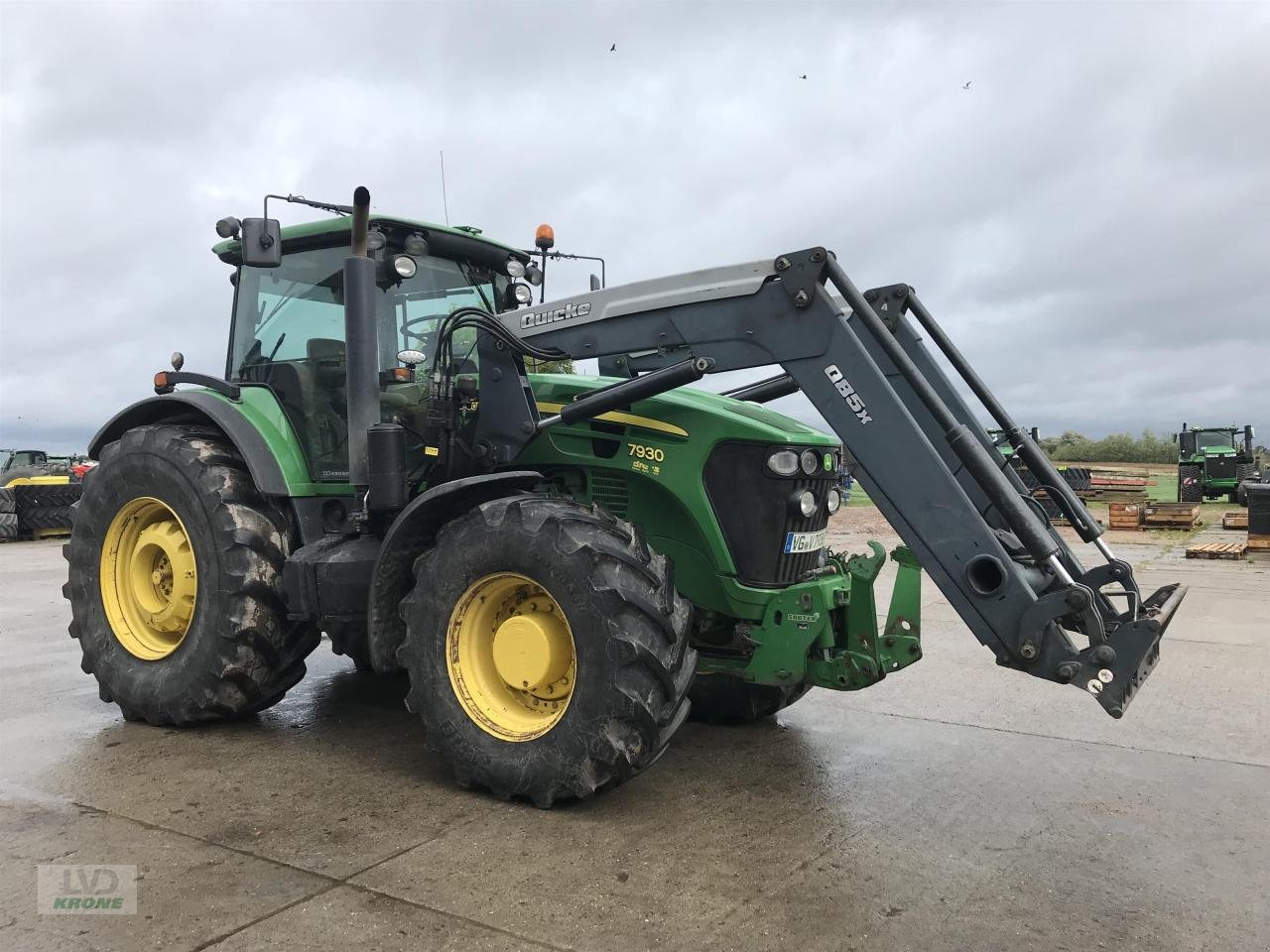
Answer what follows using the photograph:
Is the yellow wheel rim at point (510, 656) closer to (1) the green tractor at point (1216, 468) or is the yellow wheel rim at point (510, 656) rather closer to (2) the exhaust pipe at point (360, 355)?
(2) the exhaust pipe at point (360, 355)

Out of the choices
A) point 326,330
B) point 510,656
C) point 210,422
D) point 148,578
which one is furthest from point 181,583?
point 510,656

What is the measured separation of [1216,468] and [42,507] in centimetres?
2907

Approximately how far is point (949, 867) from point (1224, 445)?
29057 mm

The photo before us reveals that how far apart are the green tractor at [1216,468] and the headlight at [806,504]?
2570 centimetres

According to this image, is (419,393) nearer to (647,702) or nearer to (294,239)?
(294,239)

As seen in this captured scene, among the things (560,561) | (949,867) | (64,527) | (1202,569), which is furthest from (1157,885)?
(64,527)

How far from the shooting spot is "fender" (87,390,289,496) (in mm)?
4988

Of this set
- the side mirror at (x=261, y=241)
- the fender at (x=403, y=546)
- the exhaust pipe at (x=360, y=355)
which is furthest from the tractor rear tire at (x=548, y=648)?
the side mirror at (x=261, y=241)

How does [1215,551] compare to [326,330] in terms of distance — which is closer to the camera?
[326,330]

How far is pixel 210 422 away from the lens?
18.3 ft

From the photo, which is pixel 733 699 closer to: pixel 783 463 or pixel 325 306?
pixel 783 463

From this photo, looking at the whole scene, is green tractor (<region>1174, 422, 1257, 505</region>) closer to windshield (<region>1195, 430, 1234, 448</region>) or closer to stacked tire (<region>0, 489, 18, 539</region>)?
windshield (<region>1195, 430, 1234, 448</region>)

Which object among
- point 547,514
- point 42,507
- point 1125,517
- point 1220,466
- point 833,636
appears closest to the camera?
point 547,514

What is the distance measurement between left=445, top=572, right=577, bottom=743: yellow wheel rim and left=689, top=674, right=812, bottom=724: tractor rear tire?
1217mm
